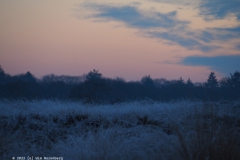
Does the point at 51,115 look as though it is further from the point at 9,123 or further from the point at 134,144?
the point at 134,144

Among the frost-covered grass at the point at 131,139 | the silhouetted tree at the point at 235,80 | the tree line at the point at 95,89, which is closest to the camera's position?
the frost-covered grass at the point at 131,139

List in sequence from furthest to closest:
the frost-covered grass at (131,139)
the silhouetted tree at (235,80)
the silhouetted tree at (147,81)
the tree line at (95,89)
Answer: the silhouetted tree at (147,81) < the tree line at (95,89) < the silhouetted tree at (235,80) < the frost-covered grass at (131,139)

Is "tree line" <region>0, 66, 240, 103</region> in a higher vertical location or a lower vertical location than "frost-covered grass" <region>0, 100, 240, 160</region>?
higher

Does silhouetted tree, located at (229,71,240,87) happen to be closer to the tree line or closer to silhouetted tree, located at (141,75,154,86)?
the tree line

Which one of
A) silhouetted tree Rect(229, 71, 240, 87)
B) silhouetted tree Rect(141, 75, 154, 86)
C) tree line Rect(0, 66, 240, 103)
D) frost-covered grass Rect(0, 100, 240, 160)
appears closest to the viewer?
frost-covered grass Rect(0, 100, 240, 160)

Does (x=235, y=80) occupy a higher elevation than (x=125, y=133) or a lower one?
higher

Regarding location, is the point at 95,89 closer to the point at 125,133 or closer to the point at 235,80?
the point at 235,80

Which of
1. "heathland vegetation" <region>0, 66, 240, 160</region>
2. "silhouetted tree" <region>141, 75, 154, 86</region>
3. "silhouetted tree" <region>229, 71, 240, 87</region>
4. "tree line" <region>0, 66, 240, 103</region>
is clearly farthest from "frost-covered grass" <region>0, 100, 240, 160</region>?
"silhouetted tree" <region>141, 75, 154, 86</region>

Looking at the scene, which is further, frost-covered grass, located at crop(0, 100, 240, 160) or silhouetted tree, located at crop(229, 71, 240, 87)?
silhouetted tree, located at crop(229, 71, 240, 87)

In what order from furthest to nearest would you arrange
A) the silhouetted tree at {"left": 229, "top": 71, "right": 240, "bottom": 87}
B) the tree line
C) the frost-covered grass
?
the tree line → the silhouetted tree at {"left": 229, "top": 71, "right": 240, "bottom": 87} → the frost-covered grass

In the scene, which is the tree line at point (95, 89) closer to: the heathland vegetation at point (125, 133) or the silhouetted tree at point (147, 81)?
the silhouetted tree at point (147, 81)

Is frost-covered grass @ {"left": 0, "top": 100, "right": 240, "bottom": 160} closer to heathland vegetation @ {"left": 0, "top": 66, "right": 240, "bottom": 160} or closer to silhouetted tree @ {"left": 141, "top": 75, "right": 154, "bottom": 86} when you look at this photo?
heathland vegetation @ {"left": 0, "top": 66, "right": 240, "bottom": 160}

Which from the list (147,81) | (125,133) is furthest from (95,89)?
(125,133)

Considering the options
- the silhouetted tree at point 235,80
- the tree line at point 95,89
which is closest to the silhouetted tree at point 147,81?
the tree line at point 95,89
